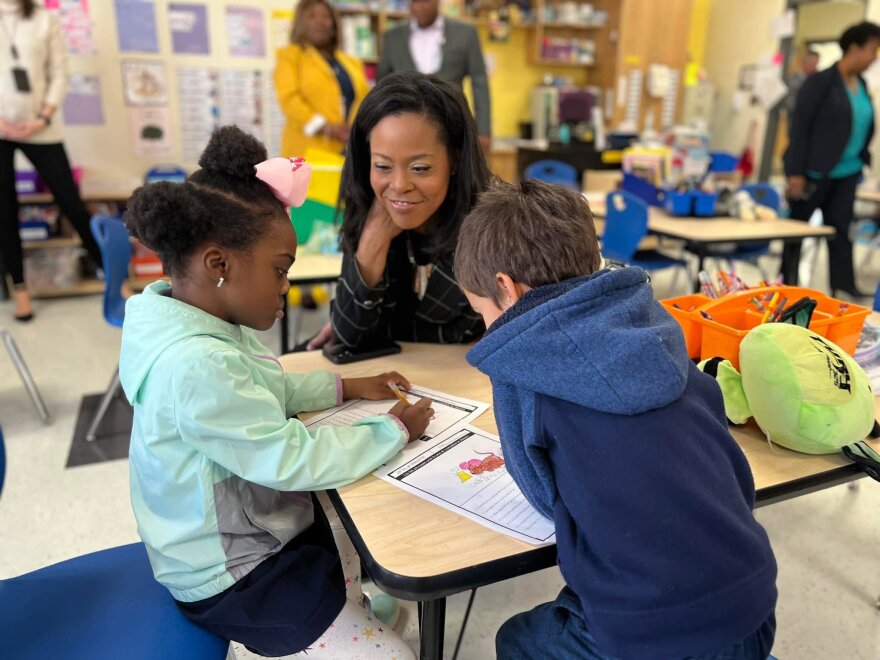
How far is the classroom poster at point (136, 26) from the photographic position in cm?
421

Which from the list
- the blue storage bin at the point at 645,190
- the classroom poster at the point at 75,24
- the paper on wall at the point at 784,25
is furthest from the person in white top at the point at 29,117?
the paper on wall at the point at 784,25

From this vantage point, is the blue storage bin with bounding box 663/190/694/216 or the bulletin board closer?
the blue storage bin with bounding box 663/190/694/216

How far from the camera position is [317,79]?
3551 millimetres

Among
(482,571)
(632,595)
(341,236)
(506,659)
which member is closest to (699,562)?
(632,595)

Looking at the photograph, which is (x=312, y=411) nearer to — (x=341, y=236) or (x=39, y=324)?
(x=341, y=236)

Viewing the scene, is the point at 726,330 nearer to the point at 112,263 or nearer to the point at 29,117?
the point at 112,263

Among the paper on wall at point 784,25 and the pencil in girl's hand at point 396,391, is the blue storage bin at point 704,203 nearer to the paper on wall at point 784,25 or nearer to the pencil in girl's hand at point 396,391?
the pencil in girl's hand at point 396,391

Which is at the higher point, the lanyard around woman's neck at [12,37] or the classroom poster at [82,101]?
the lanyard around woman's neck at [12,37]

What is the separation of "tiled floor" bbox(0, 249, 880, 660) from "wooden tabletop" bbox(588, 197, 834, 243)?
3.88ft

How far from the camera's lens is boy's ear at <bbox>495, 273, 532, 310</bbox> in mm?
828

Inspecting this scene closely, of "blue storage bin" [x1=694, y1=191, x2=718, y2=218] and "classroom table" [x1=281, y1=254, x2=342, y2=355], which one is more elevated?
"blue storage bin" [x1=694, y1=191, x2=718, y2=218]

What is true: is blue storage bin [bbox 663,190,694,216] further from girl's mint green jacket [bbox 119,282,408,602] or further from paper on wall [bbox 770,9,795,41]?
paper on wall [bbox 770,9,795,41]

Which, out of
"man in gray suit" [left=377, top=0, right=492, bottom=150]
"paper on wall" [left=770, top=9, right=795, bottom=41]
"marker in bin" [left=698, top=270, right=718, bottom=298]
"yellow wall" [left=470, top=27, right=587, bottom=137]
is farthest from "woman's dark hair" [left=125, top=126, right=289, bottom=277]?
"paper on wall" [left=770, top=9, right=795, bottom=41]

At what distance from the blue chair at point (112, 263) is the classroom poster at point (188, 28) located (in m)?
2.56
